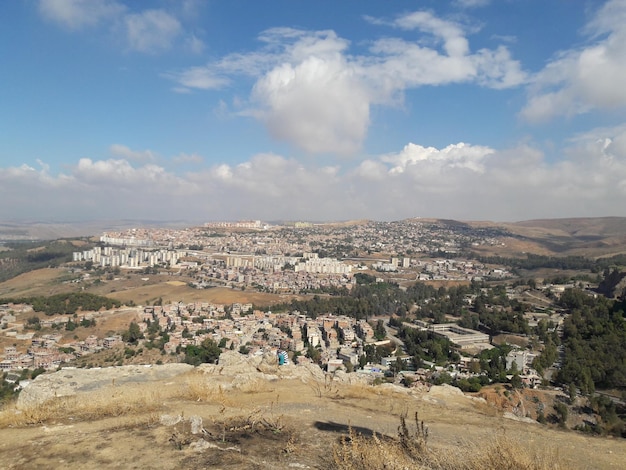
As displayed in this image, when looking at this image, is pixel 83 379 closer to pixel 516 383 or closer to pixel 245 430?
pixel 245 430

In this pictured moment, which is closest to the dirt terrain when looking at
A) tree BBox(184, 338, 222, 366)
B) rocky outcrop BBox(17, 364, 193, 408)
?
rocky outcrop BBox(17, 364, 193, 408)

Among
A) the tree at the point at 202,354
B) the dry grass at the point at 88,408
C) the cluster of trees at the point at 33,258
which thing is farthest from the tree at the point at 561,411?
the cluster of trees at the point at 33,258

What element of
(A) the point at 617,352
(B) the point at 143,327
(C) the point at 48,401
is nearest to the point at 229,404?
(C) the point at 48,401

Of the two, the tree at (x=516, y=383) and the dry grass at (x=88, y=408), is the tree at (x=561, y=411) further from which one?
the dry grass at (x=88, y=408)

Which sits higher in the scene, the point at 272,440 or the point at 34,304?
the point at 272,440

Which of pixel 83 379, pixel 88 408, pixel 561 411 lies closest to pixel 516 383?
pixel 561 411

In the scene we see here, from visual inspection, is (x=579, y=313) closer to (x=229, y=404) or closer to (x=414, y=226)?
(x=229, y=404)
